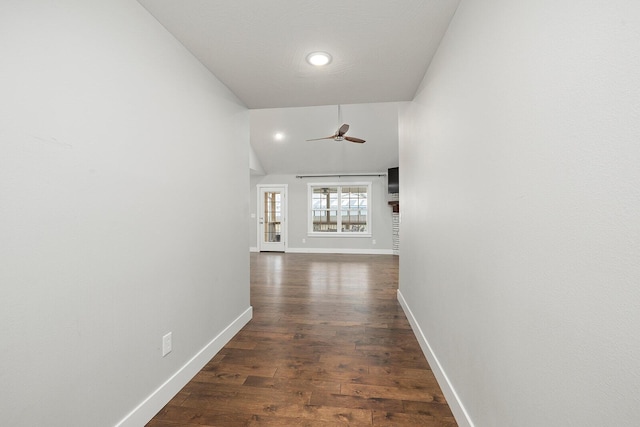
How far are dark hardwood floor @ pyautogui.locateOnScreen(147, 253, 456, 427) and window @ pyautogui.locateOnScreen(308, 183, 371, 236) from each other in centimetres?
457

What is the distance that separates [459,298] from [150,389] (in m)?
1.79

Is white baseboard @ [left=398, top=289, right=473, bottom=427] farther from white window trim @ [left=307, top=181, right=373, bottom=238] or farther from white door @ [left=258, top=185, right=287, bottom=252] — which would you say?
white door @ [left=258, top=185, right=287, bottom=252]

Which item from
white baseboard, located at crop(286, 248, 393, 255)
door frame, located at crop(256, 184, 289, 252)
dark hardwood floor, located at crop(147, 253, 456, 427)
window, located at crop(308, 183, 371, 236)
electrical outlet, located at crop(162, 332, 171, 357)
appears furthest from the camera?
door frame, located at crop(256, 184, 289, 252)

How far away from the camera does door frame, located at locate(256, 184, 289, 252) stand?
340 inches

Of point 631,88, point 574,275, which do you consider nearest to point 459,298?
point 574,275

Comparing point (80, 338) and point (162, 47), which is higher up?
point (162, 47)

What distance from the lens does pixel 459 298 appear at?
164cm

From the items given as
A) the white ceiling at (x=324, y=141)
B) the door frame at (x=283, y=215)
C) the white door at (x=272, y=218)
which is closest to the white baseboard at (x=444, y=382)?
the white ceiling at (x=324, y=141)

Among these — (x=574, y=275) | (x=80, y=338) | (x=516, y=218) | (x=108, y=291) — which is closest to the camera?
(x=574, y=275)

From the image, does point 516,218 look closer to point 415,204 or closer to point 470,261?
point 470,261

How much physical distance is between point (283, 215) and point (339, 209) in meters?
1.61

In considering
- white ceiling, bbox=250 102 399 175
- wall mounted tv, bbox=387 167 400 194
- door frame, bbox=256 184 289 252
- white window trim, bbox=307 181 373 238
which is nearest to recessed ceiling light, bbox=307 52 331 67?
white ceiling, bbox=250 102 399 175

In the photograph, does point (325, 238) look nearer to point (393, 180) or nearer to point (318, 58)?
point (393, 180)

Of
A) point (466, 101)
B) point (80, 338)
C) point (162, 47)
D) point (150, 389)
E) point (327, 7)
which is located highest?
point (327, 7)
